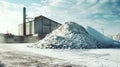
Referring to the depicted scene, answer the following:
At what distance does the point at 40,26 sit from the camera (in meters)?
41.2

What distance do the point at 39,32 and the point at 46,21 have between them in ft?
12.1

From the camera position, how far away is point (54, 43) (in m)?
14.8

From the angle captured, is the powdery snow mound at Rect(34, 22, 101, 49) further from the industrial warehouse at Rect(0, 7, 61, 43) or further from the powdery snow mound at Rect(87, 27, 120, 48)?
the industrial warehouse at Rect(0, 7, 61, 43)

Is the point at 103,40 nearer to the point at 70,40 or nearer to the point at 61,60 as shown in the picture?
the point at 70,40

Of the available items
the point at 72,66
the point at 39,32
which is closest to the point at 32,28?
the point at 39,32

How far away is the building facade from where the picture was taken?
40.8m

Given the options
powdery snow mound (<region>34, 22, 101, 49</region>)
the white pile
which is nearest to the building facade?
the white pile

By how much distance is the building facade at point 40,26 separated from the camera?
40750 millimetres

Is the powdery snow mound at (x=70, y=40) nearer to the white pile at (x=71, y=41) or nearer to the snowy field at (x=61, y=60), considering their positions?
the white pile at (x=71, y=41)

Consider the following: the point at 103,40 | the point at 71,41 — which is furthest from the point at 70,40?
the point at 103,40

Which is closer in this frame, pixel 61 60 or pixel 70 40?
pixel 61 60

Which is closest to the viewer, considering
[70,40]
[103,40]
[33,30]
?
[70,40]

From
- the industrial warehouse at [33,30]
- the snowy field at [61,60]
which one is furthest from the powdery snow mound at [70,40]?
the industrial warehouse at [33,30]

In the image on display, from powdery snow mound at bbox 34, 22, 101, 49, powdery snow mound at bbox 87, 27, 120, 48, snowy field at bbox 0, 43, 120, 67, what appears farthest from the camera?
powdery snow mound at bbox 87, 27, 120, 48
